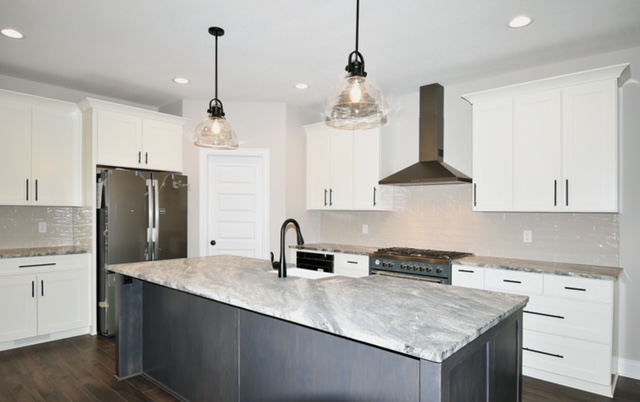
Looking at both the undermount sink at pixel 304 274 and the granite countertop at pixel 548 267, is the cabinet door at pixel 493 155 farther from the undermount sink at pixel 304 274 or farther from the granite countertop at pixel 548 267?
the undermount sink at pixel 304 274

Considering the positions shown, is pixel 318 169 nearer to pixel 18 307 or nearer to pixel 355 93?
pixel 355 93

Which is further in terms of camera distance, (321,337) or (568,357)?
(568,357)

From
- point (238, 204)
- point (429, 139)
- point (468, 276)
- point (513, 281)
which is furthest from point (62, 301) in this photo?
point (513, 281)

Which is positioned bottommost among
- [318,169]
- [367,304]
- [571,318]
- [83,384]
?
[83,384]

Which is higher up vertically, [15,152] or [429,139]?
[429,139]

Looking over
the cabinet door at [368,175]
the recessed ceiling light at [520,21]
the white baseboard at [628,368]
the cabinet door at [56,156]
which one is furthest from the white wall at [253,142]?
the white baseboard at [628,368]

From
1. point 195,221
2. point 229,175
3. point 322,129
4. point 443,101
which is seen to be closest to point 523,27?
point 443,101

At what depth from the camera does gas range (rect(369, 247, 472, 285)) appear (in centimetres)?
356

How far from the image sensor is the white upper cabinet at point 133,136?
4145 mm

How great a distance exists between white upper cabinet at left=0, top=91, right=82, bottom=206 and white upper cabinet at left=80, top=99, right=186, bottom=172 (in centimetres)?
26

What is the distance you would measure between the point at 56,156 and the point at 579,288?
5.04 m

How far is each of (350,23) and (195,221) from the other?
3.11m

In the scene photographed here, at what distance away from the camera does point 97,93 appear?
15.2 ft

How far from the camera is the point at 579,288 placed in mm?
2920
